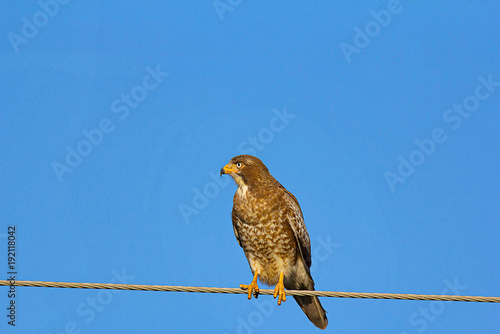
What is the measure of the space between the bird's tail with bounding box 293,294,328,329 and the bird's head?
170 cm

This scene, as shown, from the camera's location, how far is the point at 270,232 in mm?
8211

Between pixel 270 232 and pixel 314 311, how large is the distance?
1279 mm

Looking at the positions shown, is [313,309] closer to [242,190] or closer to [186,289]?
[242,190]

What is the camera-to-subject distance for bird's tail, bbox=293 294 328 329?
A: 855 cm

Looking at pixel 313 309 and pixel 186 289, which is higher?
pixel 313 309

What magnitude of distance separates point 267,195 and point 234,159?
2.47 feet

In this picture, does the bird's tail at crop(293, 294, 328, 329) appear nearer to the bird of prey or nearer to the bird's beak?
the bird of prey

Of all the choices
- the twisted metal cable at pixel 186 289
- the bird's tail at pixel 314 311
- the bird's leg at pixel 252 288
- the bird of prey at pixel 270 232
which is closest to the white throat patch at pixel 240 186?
the bird of prey at pixel 270 232

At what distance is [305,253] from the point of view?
8.54 meters

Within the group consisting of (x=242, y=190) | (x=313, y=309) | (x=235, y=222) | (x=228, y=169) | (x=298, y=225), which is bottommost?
(x=313, y=309)

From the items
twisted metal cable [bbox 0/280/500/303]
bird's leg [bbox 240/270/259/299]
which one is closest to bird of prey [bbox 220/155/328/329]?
bird's leg [bbox 240/270/259/299]

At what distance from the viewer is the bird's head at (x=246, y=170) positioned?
331 inches

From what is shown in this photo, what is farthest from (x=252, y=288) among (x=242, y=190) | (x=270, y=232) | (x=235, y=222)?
(x=242, y=190)

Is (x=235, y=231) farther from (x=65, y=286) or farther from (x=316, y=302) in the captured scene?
(x=65, y=286)
